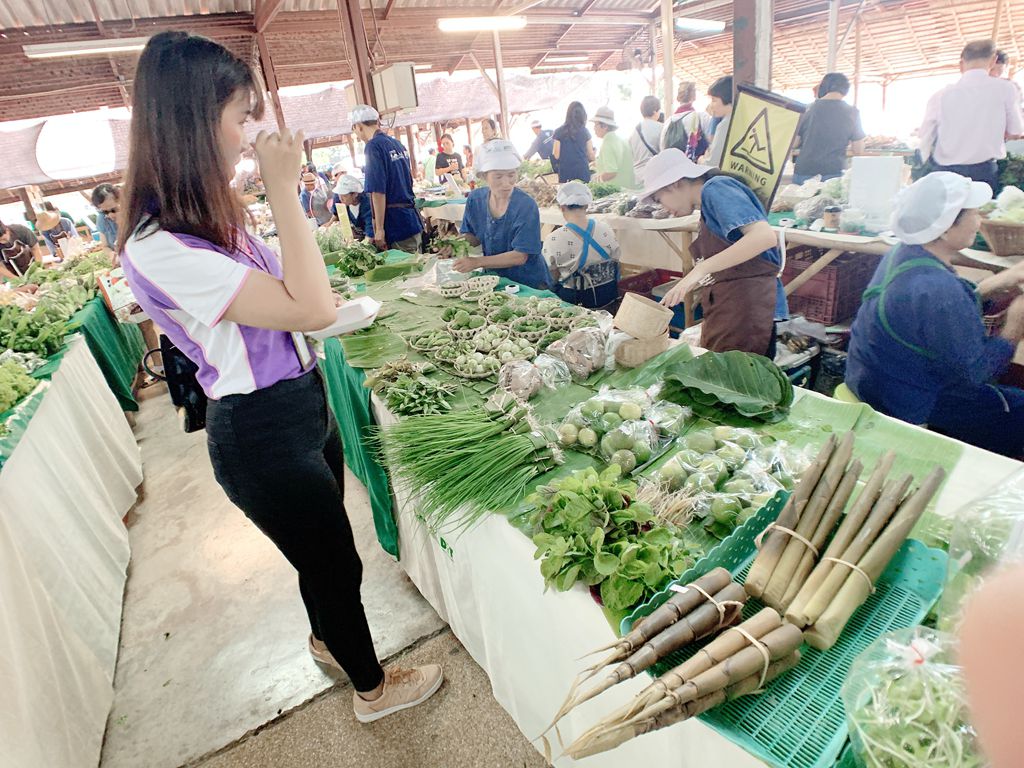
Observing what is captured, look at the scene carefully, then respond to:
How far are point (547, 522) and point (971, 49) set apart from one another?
6071 mm

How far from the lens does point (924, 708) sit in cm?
74

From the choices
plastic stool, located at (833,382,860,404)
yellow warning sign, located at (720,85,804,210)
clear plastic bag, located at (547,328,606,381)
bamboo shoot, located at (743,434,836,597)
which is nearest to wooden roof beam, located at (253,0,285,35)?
yellow warning sign, located at (720,85,804,210)

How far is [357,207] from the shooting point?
7031 mm

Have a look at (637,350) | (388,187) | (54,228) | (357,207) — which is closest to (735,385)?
(637,350)

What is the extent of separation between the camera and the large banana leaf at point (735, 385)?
1837mm

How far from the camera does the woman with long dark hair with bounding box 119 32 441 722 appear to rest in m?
1.29

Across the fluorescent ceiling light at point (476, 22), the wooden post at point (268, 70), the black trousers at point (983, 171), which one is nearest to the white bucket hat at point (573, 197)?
the black trousers at point (983, 171)

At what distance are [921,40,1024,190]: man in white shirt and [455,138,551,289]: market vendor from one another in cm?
397

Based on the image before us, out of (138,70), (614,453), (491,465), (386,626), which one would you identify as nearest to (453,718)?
(386,626)

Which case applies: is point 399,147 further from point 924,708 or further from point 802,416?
point 924,708

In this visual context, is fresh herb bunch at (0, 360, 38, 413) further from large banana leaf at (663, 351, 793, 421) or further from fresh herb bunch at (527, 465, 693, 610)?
large banana leaf at (663, 351, 793, 421)

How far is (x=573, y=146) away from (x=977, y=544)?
764cm

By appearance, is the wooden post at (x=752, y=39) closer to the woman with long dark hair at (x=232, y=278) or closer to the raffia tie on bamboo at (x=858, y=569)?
the woman with long dark hair at (x=232, y=278)

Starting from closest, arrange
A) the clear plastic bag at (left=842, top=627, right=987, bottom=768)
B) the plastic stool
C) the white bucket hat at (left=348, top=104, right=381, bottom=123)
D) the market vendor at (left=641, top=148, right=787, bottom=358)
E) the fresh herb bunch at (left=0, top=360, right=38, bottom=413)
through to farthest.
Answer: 1. the clear plastic bag at (left=842, top=627, right=987, bottom=768)
2. the plastic stool
3. the market vendor at (left=641, top=148, right=787, bottom=358)
4. the fresh herb bunch at (left=0, top=360, right=38, bottom=413)
5. the white bucket hat at (left=348, top=104, right=381, bottom=123)
